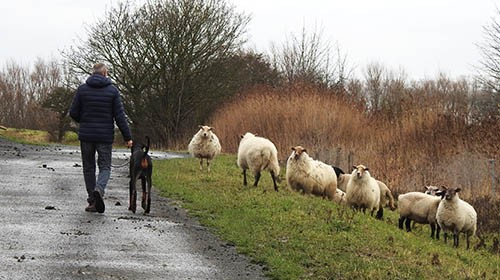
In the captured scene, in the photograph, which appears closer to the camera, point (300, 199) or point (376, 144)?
point (300, 199)

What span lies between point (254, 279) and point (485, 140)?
642 inches

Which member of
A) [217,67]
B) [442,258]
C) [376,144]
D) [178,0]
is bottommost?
[442,258]

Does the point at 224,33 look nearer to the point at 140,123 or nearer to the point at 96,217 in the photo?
the point at 140,123

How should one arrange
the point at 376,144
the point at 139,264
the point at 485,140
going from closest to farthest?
the point at 139,264 → the point at 485,140 → the point at 376,144

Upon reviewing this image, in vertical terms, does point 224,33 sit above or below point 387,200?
above

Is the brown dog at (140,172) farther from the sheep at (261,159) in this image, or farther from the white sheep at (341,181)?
the white sheep at (341,181)

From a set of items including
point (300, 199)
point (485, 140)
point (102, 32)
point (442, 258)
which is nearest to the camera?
point (442, 258)

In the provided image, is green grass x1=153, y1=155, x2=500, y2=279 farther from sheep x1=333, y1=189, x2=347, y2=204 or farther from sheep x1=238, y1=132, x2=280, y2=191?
sheep x1=333, y1=189, x2=347, y2=204

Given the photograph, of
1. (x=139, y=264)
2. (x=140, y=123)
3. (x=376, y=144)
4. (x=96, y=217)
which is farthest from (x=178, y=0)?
(x=139, y=264)

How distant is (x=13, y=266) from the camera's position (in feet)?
24.6

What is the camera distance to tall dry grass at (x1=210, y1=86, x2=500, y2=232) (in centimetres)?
2227

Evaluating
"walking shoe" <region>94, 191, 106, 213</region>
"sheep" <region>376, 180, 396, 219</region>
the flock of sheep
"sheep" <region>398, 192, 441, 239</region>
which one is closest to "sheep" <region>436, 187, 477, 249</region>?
the flock of sheep

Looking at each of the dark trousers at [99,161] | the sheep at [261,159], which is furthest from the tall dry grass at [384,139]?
the dark trousers at [99,161]

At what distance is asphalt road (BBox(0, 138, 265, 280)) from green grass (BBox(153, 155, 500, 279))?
1.39ft
